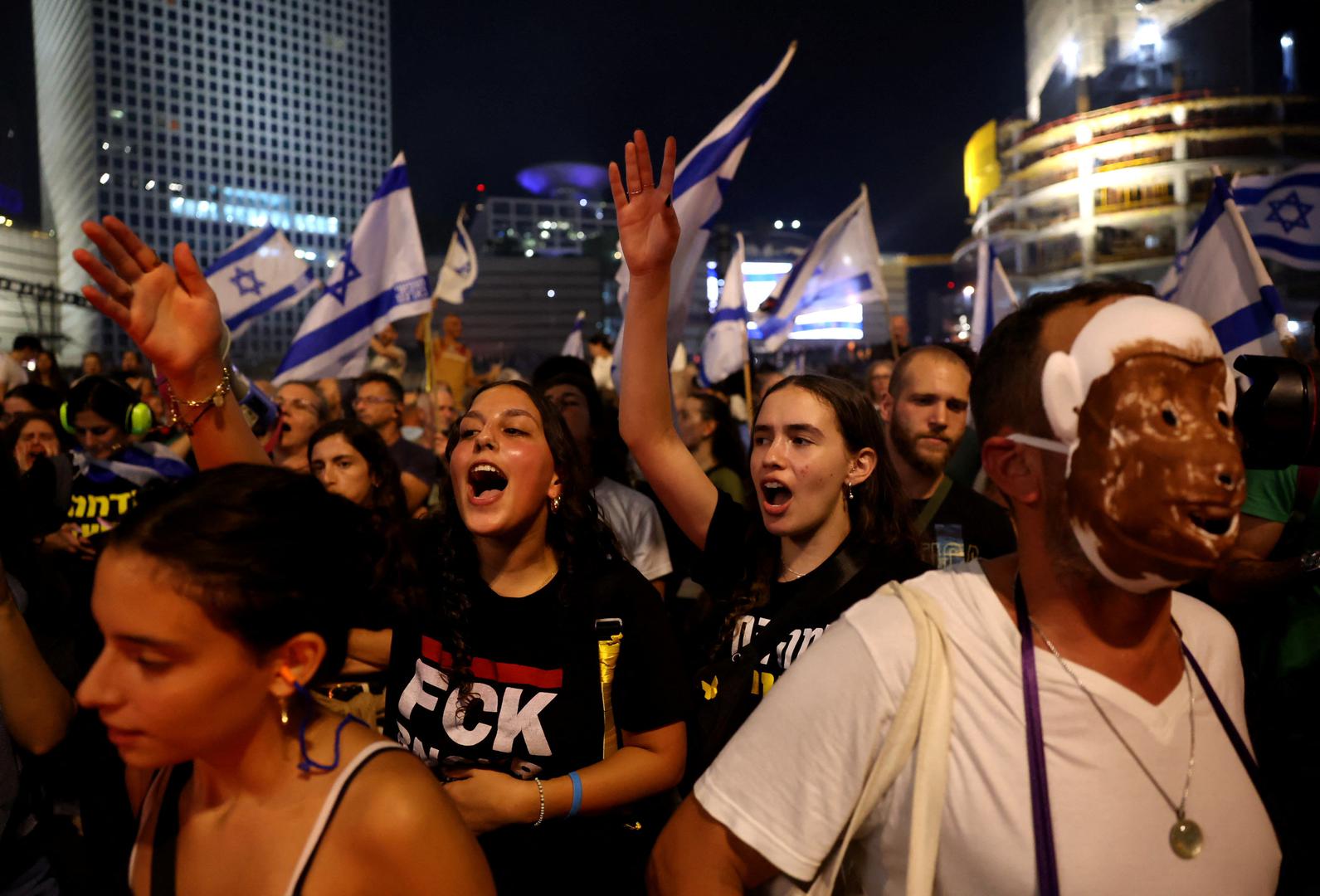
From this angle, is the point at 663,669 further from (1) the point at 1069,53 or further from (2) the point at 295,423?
(1) the point at 1069,53

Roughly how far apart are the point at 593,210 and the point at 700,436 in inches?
5070

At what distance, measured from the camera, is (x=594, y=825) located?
2588mm

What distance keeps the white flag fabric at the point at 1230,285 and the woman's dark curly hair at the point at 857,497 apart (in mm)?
3185

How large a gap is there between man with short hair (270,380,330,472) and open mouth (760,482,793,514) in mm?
3641

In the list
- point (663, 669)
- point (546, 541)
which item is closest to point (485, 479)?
point (546, 541)

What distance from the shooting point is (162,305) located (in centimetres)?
238

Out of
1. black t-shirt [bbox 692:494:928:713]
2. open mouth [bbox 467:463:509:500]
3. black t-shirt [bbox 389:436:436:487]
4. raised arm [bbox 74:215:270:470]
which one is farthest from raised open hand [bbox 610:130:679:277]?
black t-shirt [bbox 389:436:436:487]

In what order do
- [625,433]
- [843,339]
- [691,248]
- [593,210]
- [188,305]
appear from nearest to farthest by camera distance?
[188,305] < [625,433] < [691,248] < [843,339] < [593,210]

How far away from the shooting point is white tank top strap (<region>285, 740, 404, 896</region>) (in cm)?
163

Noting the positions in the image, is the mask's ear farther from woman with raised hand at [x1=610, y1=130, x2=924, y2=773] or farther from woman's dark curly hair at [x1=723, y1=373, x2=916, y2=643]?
woman's dark curly hair at [x1=723, y1=373, x2=916, y2=643]

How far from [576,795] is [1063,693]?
1.35 metres

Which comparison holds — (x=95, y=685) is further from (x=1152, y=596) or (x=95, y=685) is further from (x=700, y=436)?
(x=700, y=436)

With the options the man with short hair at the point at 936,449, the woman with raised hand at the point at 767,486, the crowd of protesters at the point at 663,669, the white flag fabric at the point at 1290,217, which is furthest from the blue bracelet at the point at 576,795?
the white flag fabric at the point at 1290,217

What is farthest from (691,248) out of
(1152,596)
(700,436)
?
(1152,596)
